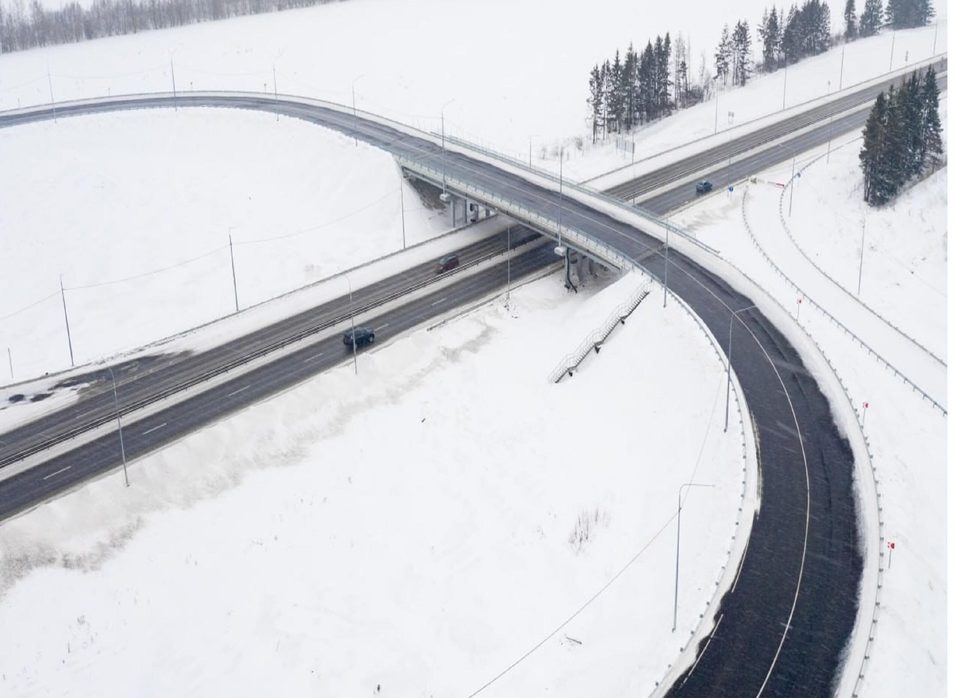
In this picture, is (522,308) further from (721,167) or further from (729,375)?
(721,167)

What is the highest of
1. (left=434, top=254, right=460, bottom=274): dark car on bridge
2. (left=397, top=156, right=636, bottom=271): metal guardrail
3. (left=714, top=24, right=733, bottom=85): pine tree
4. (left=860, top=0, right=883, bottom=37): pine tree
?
(left=860, top=0, right=883, bottom=37): pine tree

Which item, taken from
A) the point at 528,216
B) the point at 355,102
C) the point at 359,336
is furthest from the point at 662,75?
the point at 359,336

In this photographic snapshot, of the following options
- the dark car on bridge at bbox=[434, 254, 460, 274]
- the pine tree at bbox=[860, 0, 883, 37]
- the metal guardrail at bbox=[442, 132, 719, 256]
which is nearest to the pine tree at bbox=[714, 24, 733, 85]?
the pine tree at bbox=[860, 0, 883, 37]

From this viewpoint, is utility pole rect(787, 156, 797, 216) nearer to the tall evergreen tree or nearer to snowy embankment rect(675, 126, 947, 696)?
snowy embankment rect(675, 126, 947, 696)

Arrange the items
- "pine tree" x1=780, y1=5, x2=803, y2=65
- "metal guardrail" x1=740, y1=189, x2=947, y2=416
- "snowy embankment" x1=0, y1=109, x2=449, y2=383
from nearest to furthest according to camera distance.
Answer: "metal guardrail" x1=740, y1=189, x2=947, y2=416
"snowy embankment" x1=0, y1=109, x2=449, y2=383
"pine tree" x1=780, y1=5, x2=803, y2=65

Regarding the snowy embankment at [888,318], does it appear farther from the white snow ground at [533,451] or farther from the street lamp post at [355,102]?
the street lamp post at [355,102]

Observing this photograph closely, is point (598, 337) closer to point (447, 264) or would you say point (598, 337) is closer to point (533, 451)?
point (533, 451)
